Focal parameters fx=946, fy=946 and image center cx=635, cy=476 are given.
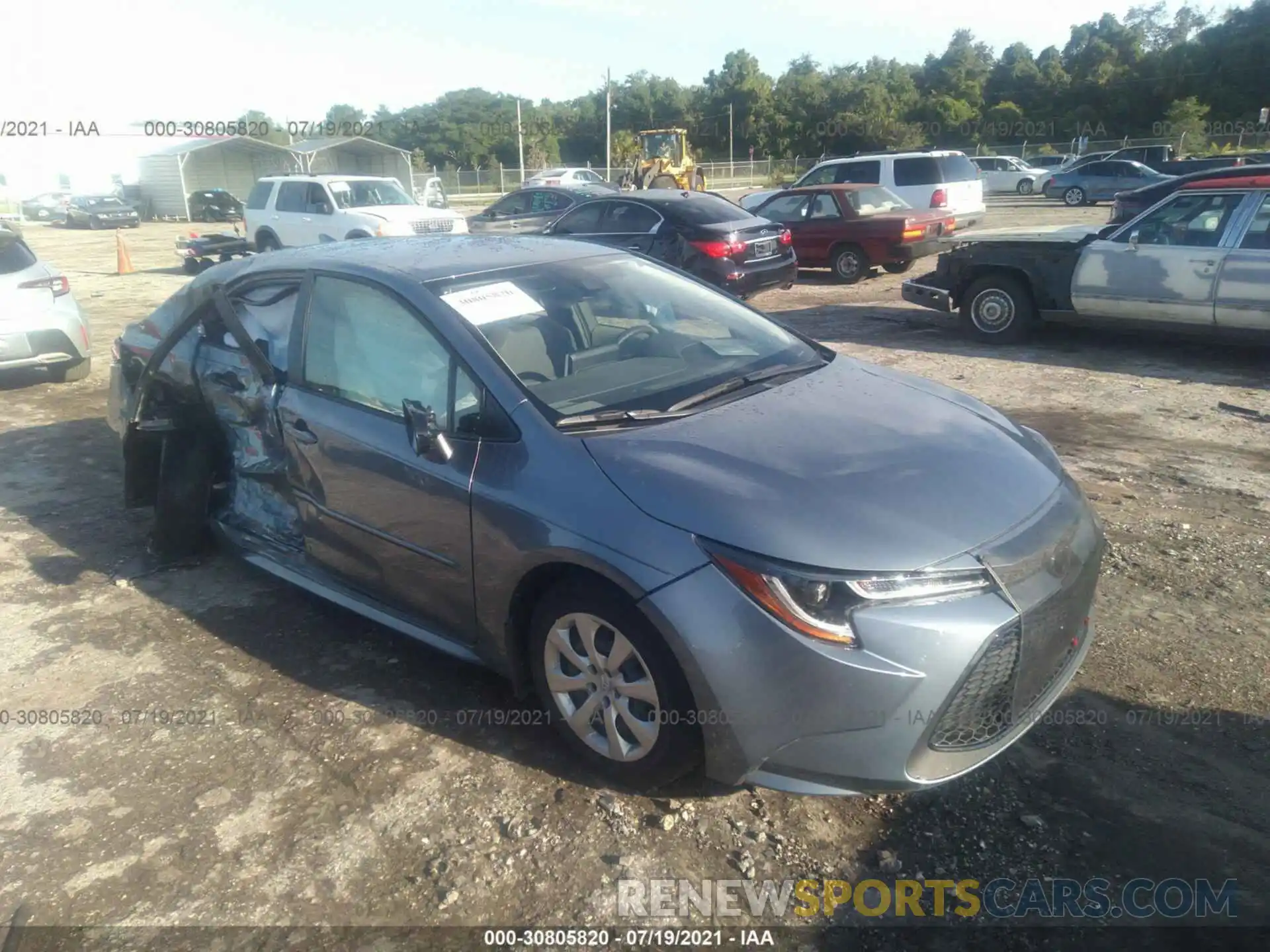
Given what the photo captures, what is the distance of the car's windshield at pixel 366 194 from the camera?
1673 centimetres

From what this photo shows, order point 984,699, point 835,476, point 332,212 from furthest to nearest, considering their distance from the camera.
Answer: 1. point 332,212
2. point 835,476
3. point 984,699

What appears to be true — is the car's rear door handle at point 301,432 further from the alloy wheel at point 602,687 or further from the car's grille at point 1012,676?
the car's grille at point 1012,676

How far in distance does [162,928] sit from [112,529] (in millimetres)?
3434

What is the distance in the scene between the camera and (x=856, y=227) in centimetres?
1396

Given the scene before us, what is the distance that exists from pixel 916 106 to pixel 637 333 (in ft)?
206

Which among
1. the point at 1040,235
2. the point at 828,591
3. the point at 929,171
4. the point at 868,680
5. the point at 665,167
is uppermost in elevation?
the point at 665,167

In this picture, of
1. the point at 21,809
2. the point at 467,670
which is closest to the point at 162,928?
the point at 21,809

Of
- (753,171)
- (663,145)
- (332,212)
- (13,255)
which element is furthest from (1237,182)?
(753,171)

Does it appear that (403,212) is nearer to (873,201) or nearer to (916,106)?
(873,201)

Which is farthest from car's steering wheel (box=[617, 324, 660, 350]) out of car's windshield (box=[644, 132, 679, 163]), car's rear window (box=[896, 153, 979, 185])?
car's windshield (box=[644, 132, 679, 163])

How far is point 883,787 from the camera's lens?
2656 millimetres

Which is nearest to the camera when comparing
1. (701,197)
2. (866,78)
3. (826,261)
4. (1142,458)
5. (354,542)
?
(354,542)

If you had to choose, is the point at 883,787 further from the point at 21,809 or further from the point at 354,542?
the point at 21,809

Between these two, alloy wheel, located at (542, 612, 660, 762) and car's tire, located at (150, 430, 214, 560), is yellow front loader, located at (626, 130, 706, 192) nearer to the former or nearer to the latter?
car's tire, located at (150, 430, 214, 560)
